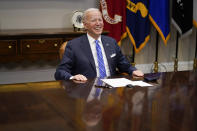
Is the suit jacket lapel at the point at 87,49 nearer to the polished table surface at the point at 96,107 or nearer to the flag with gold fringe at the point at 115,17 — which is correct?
the polished table surface at the point at 96,107

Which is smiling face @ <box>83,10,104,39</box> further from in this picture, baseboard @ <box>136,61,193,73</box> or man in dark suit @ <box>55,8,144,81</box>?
baseboard @ <box>136,61,193,73</box>

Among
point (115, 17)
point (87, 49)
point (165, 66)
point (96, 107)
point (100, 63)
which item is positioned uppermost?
point (115, 17)

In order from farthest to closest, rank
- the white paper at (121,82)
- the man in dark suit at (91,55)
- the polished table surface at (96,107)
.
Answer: the man in dark suit at (91,55) → the white paper at (121,82) → the polished table surface at (96,107)

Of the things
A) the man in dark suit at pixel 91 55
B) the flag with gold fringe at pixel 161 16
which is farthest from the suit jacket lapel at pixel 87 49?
the flag with gold fringe at pixel 161 16

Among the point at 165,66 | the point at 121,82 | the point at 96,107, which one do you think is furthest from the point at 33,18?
the point at 96,107

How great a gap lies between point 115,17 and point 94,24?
2034 mm

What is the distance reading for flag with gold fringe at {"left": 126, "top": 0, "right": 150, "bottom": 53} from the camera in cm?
513

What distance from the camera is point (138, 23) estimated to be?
5.23 meters

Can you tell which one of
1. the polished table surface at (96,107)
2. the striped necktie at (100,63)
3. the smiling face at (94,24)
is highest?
→ the smiling face at (94,24)

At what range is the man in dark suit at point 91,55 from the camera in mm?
3043

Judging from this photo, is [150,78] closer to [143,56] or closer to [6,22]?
[6,22]

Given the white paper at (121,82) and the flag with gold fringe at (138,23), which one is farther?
the flag with gold fringe at (138,23)

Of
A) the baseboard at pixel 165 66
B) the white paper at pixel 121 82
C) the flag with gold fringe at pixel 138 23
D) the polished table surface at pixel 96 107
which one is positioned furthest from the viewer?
the baseboard at pixel 165 66

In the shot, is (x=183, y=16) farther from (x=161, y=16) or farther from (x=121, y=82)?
(x=121, y=82)
